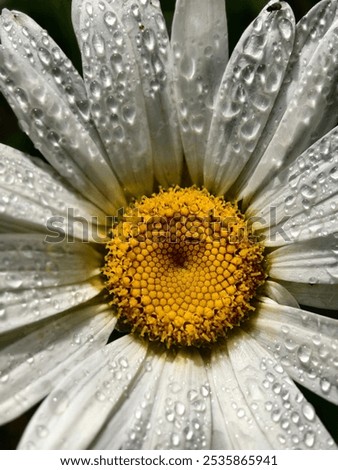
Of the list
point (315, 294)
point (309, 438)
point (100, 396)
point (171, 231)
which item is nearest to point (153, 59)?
point (171, 231)

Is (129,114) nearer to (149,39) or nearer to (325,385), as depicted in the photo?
(149,39)

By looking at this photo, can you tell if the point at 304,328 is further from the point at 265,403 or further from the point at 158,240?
the point at 158,240

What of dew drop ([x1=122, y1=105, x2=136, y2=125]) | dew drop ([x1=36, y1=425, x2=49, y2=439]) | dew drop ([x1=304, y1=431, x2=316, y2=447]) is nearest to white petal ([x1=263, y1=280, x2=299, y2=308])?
dew drop ([x1=304, y1=431, x2=316, y2=447])

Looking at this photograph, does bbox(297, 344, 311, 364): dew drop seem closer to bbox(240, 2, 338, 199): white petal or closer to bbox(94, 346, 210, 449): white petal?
bbox(94, 346, 210, 449): white petal

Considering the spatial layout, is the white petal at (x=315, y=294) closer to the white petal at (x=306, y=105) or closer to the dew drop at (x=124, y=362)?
the white petal at (x=306, y=105)

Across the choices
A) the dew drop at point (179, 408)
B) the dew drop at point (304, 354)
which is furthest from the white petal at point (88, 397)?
the dew drop at point (304, 354)

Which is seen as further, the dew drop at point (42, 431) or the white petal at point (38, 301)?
→ the white petal at point (38, 301)
